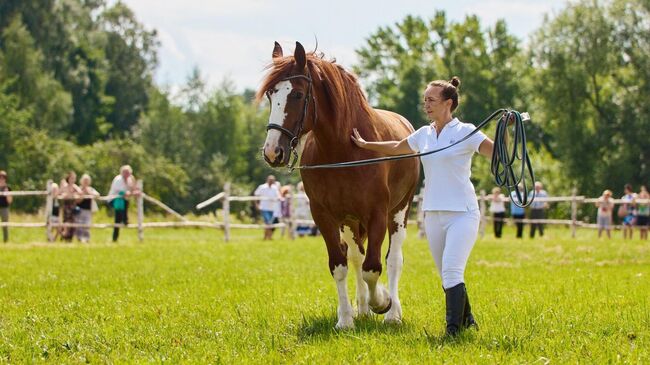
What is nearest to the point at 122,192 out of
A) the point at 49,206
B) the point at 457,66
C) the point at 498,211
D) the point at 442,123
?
the point at 49,206

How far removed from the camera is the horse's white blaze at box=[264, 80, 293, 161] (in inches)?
255

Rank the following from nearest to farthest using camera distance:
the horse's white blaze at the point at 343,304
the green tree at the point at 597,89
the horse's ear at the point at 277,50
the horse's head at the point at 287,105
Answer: the horse's head at the point at 287,105
the horse's white blaze at the point at 343,304
the horse's ear at the point at 277,50
the green tree at the point at 597,89

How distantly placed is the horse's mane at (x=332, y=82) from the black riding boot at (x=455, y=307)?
1813 millimetres

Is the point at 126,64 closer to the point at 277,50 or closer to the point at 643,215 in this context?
the point at 643,215

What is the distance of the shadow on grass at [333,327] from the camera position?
21.5 feet

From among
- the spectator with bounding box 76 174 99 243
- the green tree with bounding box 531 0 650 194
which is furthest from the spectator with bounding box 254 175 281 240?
the green tree with bounding box 531 0 650 194

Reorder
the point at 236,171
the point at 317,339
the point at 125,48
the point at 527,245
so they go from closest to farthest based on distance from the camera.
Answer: the point at 317,339, the point at 527,245, the point at 125,48, the point at 236,171

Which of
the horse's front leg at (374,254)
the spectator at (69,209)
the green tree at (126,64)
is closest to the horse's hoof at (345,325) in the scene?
the horse's front leg at (374,254)

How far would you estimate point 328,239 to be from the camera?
7414mm

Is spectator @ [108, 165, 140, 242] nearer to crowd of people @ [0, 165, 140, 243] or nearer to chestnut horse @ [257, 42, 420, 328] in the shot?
crowd of people @ [0, 165, 140, 243]

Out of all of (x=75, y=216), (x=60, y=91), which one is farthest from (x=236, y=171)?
(x=75, y=216)

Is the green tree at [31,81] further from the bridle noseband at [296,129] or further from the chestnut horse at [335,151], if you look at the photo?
the bridle noseband at [296,129]

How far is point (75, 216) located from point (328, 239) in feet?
52.1

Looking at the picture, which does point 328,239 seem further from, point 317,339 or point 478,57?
point 478,57
